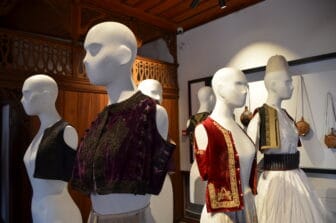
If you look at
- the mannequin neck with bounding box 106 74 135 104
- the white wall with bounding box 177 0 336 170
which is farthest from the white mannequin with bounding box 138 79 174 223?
the white wall with bounding box 177 0 336 170

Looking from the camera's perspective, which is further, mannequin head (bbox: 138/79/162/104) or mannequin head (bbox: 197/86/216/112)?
mannequin head (bbox: 197/86/216/112)

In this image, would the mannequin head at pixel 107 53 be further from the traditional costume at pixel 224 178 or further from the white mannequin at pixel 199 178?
the white mannequin at pixel 199 178

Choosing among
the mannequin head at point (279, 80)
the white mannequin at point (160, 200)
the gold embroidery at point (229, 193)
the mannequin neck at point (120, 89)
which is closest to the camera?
the mannequin neck at point (120, 89)

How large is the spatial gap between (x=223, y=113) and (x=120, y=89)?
677 mm

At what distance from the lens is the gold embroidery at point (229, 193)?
141 centimetres

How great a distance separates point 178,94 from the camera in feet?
12.1

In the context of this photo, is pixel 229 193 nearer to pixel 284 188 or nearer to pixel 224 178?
pixel 224 178

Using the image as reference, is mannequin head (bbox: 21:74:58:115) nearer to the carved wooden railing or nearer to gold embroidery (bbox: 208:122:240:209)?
the carved wooden railing

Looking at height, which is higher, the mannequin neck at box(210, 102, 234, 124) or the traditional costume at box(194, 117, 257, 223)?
the mannequin neck at box(210, 102, 234, 124)

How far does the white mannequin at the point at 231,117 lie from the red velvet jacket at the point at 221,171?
4cm

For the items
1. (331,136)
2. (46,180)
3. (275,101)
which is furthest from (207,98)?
(46,180)

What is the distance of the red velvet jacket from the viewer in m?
1.42

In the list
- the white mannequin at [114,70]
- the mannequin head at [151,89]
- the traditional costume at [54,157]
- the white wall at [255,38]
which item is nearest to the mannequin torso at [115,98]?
the white mannequin at [114,70]

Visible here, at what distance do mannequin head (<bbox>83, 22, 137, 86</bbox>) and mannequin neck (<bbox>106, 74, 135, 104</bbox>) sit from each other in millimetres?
19
